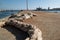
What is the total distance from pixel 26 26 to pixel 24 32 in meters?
0.55

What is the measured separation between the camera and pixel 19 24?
42.0 feet

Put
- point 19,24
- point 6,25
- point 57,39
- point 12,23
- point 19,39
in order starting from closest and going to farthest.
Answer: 1. point 57,39
2. point 19,39
3. point 19,24
4. point 12,23
5. point 6,25

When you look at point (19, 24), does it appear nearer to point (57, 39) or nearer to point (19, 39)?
point (19, 39)

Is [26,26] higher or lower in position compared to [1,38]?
higher

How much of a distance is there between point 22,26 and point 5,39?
6.77 feet

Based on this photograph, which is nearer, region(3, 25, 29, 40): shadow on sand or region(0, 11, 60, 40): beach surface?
region(0, 11, 60, 40): beach surface

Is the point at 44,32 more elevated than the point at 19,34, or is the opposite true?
the point at 44,32

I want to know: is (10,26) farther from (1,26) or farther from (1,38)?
(1,38)

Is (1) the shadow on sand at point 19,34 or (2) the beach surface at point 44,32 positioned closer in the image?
(2) the beach surface at point 44,32

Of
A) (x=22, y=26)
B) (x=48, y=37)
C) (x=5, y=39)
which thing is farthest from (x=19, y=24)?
(x=48, y=37)

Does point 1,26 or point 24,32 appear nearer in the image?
point 24,32

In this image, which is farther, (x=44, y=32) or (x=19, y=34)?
(x=19, y=34)

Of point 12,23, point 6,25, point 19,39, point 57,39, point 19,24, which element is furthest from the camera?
point 6,25

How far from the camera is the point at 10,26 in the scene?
48.2 ft
